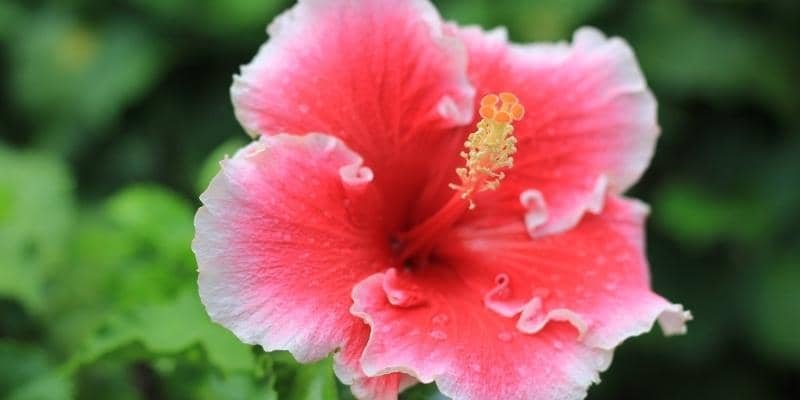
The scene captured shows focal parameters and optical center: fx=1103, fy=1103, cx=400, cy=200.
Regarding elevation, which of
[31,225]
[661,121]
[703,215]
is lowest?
[703,215]

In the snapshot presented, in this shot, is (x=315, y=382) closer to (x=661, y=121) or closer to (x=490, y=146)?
(x=490, y=146)

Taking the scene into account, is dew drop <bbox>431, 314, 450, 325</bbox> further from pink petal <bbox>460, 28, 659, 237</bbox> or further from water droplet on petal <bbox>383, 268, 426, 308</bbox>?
pink petal <bbox>460, 28, 659, 237</bbox>

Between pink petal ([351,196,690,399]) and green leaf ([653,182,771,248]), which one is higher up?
pink petal ([351,196,690,399])

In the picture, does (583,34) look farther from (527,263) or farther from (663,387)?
(663,387)

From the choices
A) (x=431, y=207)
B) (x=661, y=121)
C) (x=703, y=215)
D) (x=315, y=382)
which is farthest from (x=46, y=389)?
(x=703, y=215)

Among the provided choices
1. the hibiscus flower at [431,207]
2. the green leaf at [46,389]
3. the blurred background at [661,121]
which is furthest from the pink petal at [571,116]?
the blurred background at [661,121]

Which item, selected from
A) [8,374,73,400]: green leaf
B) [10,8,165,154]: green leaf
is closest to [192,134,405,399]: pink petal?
[8,374,73,400]: green leaf

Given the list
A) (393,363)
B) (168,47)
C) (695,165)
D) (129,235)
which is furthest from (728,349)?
(393,363)
